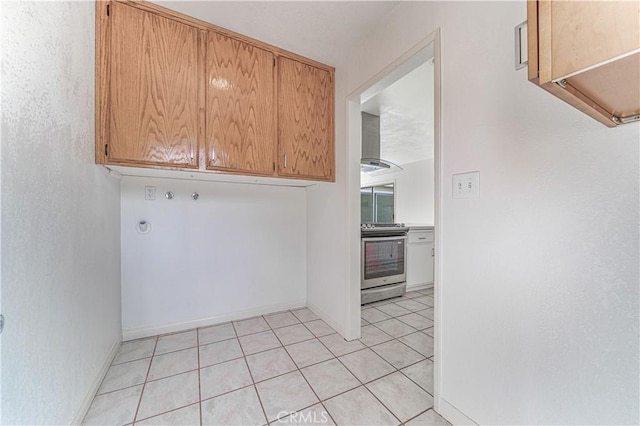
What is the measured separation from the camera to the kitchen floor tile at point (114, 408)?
1.24 metres

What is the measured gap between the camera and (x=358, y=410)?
1.31 m

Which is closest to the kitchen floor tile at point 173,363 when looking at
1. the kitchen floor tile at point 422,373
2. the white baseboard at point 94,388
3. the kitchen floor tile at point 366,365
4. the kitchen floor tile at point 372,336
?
the white baseboard at point 94,388

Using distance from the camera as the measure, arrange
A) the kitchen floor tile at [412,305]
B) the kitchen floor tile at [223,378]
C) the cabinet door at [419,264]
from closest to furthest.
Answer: the kitchen floor tile at [223,378] < the kitchen floor tile at [412,305] < the cabinet door at [419,264]

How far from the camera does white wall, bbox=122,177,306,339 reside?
2062 millimetres

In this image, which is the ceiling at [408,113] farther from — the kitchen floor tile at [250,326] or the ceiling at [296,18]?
the kitchen floor tile at [250,326]

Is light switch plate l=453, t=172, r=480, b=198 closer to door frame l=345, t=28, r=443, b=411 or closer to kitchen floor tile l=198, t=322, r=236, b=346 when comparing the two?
door frame l=345, t=28, r=443, b=411

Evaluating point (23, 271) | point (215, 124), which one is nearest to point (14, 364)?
point (23, 271)

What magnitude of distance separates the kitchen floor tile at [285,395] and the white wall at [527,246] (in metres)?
0.76

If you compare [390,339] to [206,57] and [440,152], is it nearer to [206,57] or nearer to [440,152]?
[440,152]

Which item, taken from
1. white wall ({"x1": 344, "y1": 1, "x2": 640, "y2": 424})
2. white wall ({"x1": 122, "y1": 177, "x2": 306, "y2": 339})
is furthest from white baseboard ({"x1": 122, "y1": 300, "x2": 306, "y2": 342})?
white wall ({"x1": 344, "y1": 1, "x2": 640, "y2": 424})

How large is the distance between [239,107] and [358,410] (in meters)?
2.11

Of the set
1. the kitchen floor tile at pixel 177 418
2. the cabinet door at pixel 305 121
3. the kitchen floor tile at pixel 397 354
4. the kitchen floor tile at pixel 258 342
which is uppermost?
the cabinet door at pixel 305 121

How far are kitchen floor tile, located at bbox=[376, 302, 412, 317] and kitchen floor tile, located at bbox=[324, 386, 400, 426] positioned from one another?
1.35 meters

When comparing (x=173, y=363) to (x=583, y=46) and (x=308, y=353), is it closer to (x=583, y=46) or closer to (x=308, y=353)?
(x=308, y=353)
